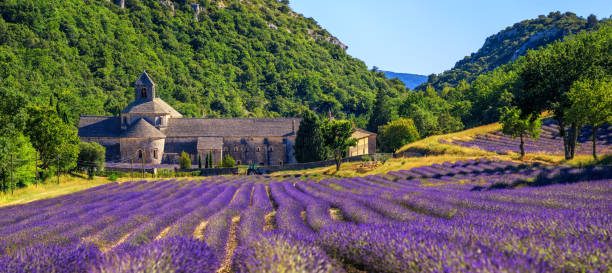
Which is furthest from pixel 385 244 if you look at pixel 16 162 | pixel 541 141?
pixel 541 141

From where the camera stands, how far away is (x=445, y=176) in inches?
829

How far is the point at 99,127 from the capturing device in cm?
5275

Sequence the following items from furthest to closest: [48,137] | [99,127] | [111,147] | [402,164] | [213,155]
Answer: [99,127] < [213,155] < [111,147] < [402,164] < [48,137]

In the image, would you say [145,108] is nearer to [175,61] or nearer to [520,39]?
[175,61]

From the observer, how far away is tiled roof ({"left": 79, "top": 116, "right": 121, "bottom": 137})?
51.7 m

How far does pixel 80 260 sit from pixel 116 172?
4258cm

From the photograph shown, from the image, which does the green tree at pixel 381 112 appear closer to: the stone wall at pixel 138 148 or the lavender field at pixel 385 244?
the stone wall at pixel 138 148

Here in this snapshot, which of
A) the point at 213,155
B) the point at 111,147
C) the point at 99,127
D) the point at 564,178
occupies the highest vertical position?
the point at 99,127

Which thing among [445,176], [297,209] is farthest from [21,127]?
[445,176]

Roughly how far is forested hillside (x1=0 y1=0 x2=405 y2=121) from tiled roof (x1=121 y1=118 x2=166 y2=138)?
18.5m

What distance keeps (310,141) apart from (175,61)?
93396mm

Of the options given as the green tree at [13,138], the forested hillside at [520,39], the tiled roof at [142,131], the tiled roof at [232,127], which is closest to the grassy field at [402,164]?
the green tree at [13,138]

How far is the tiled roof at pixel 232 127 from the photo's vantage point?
5444 cm

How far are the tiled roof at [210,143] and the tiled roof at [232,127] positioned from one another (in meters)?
0.98
